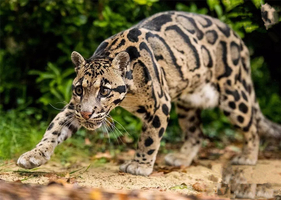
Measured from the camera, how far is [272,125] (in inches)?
267

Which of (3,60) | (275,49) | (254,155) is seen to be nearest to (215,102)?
(254,155)

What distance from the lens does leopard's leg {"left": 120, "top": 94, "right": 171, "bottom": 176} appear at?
5180 mm

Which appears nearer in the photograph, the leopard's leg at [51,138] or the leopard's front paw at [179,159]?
the leopard's leg at [51,138]

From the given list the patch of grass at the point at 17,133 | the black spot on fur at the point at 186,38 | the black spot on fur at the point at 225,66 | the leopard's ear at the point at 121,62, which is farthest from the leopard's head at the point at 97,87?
the black spot on fur at the point at 225,66

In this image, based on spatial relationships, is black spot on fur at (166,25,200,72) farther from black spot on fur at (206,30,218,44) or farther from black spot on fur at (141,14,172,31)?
black spot on fur at (206,30,218,44)

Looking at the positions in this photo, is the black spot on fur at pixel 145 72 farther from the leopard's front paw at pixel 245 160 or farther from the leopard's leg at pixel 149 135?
the leopard's front paw at pixel 245 160

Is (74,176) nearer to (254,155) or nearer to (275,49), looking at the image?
(254,155)

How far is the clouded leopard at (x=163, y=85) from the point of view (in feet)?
15.1

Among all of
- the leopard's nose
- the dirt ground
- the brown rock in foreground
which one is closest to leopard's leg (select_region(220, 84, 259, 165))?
the dirt ground

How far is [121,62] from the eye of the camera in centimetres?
475

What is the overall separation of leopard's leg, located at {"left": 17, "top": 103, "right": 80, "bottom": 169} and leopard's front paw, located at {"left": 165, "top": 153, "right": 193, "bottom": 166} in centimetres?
167

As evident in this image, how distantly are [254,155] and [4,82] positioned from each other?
15.9 feet

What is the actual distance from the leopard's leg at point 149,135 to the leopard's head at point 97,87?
0.55 metres

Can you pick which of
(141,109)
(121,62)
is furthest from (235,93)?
(121,62)
